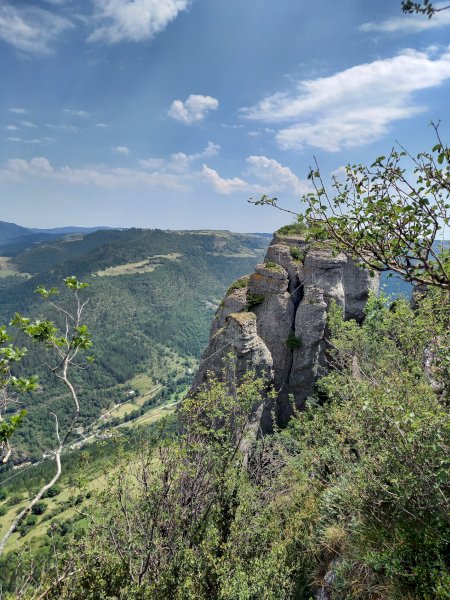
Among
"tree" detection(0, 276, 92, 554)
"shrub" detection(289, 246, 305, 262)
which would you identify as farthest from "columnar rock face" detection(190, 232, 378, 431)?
"tree" detection(0, 276, 92, 554)

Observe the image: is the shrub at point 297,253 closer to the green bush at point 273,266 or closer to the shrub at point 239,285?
the green bush at point 273,266

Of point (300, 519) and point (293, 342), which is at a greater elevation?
point (293, 342)

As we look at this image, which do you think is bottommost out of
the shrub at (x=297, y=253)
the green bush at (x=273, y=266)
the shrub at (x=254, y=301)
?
the shrub at (x=254, y=301)

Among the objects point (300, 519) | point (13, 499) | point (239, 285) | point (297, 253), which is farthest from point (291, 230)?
point (13, 499)

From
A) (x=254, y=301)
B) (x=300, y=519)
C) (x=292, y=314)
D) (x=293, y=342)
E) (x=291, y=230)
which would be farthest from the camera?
(x=291, y=230)

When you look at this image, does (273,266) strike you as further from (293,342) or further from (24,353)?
(24,353)

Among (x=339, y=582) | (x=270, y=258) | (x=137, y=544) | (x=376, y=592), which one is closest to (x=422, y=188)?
(x=376, y=592)

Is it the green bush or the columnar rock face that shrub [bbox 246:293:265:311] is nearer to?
the columnar rock face

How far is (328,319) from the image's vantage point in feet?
115

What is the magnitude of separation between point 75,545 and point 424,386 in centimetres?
1332

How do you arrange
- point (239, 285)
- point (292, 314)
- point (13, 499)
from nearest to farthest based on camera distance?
1. point (292, 314)
2. point (239, 285)
3. point (13, 499)

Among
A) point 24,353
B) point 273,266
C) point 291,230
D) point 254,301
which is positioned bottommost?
point 254,301

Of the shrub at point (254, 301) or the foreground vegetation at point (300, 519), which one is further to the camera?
the shrub at point (254, 301)

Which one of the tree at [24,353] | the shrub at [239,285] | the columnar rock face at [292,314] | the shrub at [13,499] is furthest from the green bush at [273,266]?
the shrub at [13,499]
